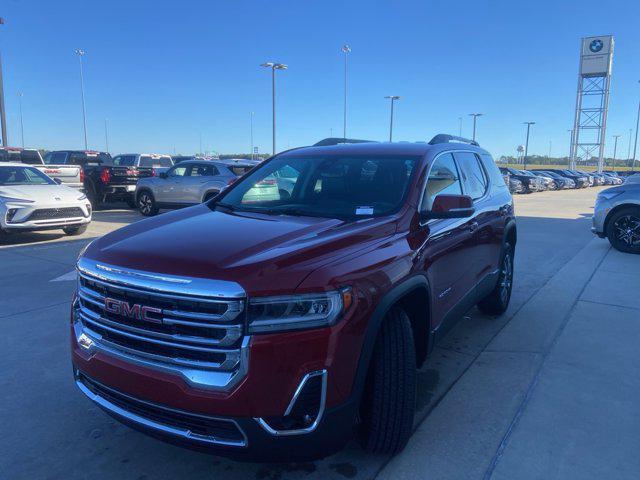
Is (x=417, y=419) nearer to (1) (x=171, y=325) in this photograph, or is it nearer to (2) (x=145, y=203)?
(1) (x=171, y=325)

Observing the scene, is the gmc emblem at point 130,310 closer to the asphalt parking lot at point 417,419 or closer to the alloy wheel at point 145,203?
the asphalt parking lot at point 417,419

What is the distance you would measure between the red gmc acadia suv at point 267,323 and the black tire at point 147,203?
12.1m

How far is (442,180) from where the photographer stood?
3.71m

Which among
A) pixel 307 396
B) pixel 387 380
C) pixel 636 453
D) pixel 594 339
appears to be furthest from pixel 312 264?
pixel 594 339

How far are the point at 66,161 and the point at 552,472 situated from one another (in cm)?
2007

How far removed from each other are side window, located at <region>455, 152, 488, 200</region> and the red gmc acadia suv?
44.0 inches

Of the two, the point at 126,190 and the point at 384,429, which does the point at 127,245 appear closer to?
the point at 384,429

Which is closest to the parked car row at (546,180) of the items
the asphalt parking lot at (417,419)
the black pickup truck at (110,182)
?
the black pickup truck at (110,182)

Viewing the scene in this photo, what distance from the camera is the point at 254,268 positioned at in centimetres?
220

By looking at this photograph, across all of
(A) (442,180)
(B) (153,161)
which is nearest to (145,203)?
(B) (153,161)

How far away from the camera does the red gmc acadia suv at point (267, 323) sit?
212 centimetres

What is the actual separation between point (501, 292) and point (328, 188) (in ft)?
8.56

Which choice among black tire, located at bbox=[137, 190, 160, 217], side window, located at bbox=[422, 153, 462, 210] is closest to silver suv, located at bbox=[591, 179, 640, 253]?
side window, located at bbox=[422, 153, 462, 210]

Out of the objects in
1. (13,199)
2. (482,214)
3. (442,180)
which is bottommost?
(13,199)
